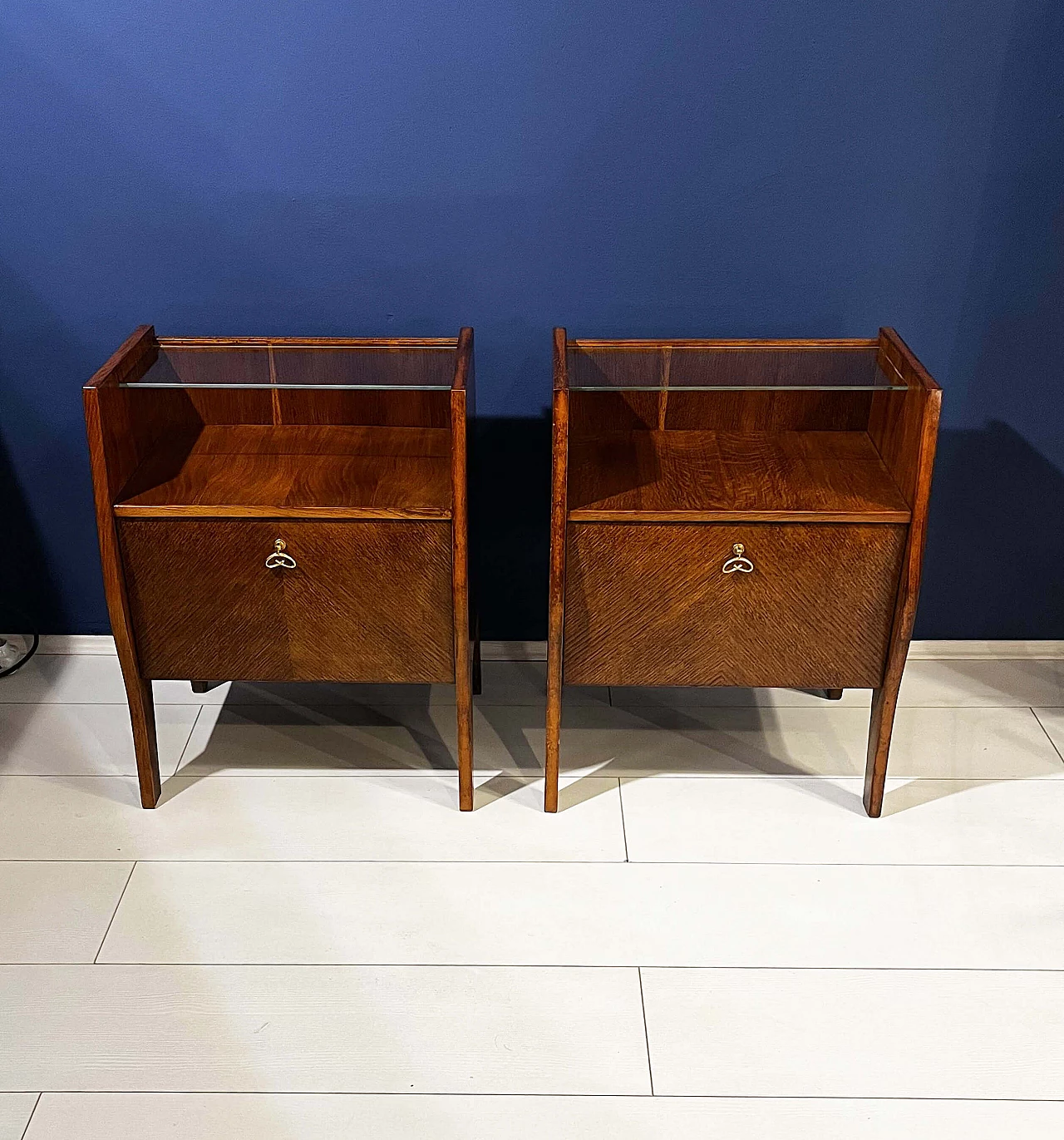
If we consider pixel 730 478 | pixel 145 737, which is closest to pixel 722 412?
pixel 730 478

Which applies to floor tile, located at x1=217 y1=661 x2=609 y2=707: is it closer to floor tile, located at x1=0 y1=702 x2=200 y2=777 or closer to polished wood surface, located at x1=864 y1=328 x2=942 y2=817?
floor tile, located at x1=0 y1=702 x2=200 y2=777

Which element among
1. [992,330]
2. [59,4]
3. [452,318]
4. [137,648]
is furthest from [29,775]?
[992,330]

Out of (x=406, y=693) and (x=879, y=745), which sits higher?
(x=879, y=745)

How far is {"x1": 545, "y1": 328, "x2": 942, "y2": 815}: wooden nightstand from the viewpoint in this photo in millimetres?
1678

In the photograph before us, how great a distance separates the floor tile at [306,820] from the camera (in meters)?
1.81

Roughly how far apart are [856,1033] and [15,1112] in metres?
1.05

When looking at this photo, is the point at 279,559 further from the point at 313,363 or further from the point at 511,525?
the point at 511,525

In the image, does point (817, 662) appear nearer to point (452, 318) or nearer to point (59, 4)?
point (452, 318)

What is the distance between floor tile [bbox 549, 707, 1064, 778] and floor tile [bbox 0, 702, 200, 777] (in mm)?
643

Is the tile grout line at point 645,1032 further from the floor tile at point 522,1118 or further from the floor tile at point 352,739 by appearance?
the floor tile at point 352,739

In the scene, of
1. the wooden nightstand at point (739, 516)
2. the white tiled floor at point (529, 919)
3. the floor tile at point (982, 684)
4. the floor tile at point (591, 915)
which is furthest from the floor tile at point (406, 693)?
the floor tile at point (982, 684)

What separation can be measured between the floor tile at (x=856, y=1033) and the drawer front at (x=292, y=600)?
2.01 ft

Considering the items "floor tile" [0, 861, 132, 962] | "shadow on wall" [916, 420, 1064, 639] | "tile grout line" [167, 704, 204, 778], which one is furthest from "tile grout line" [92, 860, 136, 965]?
"shadow on wall" [916, 420, 1064, 639]

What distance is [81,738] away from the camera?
2.08m
